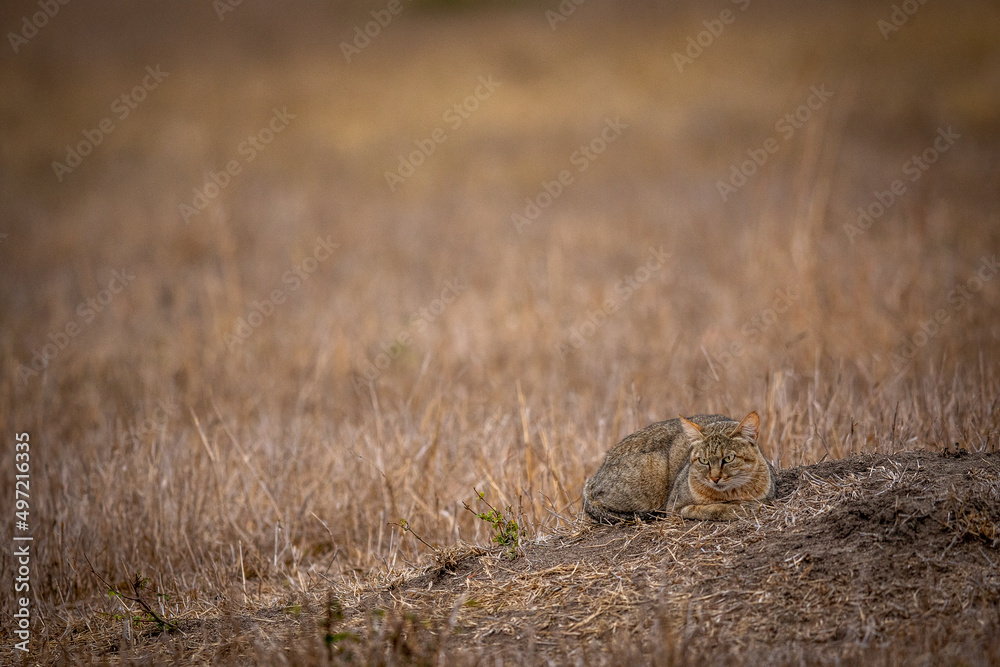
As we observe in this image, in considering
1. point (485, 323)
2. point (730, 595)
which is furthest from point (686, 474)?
point (485, 323)

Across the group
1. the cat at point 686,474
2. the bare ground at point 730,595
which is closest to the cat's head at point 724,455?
the cat at point 686,474

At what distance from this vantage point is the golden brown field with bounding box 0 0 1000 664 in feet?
11.1

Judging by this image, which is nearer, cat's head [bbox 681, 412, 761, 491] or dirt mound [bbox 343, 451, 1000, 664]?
dirt mound [bbox 343, 451, 1000, 664]

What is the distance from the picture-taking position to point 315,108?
77.1ft

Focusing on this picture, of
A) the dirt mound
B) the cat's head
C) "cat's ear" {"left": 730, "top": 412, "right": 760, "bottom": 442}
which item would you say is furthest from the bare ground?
"cat's ear" {"left": 730, "top": 412, "right": 760, "bottom": 442}

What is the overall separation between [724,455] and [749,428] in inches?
7.2

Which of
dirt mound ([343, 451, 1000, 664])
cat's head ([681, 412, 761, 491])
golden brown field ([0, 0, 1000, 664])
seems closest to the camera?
dirt mound ([343, 451, 1000, 664])

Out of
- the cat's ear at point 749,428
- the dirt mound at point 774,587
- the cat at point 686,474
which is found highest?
the cat's ear at point 749,428

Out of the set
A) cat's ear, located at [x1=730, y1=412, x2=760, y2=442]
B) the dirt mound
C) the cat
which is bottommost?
the dirt mound

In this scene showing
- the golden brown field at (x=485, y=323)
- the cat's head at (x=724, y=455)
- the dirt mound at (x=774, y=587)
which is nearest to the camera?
the dirt mound at (x=774, y=587)

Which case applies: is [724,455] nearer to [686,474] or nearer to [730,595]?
[686,474]

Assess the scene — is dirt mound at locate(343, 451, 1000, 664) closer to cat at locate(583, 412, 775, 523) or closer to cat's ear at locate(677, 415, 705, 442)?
cat at locate(583, 412, 775, 523)

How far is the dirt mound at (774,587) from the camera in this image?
2949 millimetres

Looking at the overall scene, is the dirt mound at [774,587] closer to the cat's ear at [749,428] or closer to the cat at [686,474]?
the cat at [686,474]
